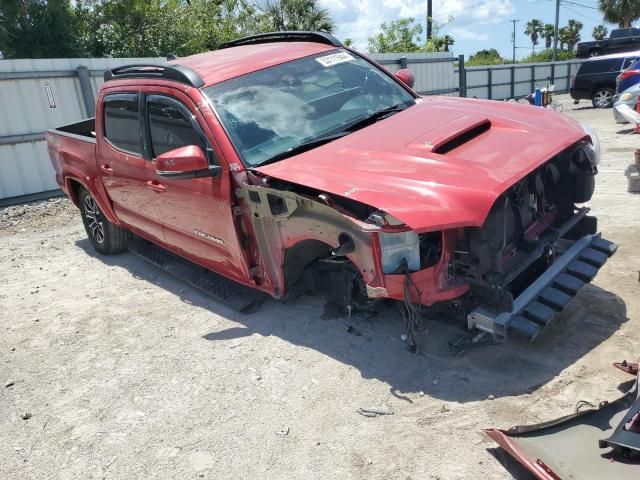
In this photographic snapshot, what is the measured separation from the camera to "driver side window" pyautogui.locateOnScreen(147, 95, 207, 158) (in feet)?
13.7

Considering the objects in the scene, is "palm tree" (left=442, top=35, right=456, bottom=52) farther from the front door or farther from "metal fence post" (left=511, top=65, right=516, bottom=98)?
the front door

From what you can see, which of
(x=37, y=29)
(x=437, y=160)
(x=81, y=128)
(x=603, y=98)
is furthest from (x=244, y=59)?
(x=603, y=98)

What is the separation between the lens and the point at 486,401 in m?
3.14

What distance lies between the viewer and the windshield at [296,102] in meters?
3.93

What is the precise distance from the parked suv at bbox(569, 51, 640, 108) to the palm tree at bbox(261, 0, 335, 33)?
925 cm

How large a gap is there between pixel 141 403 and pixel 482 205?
2396 millimetres

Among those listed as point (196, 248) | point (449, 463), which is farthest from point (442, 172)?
point (196, 248)

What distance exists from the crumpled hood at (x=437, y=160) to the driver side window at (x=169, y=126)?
82cm

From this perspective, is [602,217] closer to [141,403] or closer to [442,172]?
[442,172]

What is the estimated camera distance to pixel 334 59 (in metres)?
4.80

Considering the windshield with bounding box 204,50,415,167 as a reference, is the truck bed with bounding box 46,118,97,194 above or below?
below

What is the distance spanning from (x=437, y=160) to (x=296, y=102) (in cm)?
142

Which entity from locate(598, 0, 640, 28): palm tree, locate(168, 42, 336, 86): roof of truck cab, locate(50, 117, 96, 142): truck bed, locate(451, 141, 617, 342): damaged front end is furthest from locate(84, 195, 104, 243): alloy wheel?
locate(598, 0, 640, 28): palm tree

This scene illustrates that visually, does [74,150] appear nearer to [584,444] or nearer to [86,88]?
[86,88]
